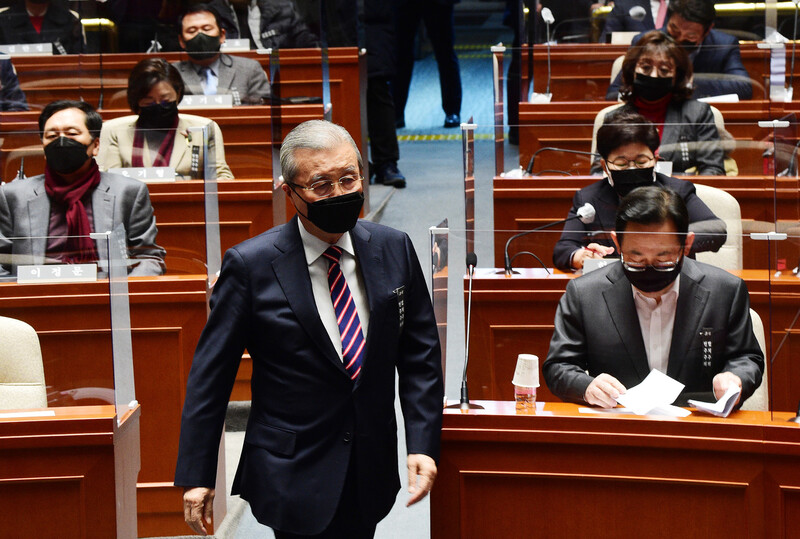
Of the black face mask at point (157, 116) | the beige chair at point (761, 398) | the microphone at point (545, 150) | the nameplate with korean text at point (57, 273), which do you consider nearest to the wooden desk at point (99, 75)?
the black face mask at point (157, 116)

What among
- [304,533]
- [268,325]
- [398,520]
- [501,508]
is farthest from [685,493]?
[398,520]

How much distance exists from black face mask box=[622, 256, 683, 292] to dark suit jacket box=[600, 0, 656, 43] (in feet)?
12.0

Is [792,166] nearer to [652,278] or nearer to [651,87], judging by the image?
[651,87]

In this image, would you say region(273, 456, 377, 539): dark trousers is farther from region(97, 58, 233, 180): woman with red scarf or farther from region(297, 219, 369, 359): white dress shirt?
region(97, 58, 233, 180): woman with red scarf

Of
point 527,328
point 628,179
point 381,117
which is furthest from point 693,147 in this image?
point 381,117

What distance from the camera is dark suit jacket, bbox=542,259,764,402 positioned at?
237cm

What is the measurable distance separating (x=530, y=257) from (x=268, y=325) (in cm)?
114

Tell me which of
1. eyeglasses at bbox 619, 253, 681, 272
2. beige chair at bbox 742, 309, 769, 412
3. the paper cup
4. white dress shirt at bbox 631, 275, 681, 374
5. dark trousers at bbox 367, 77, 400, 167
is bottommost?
beige chair at bbox 742, 309, 769, 412

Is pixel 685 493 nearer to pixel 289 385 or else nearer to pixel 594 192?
pixel 289 385

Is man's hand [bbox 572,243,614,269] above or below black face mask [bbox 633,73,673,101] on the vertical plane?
below

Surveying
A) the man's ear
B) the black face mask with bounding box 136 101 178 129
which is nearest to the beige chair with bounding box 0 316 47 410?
the man's ear

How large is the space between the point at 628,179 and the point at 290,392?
1.72m

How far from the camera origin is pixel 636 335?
8.14ft

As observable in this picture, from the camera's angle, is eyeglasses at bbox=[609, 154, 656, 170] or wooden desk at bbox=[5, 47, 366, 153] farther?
wooden desk at bbox=[5, 47, 366, 153]
